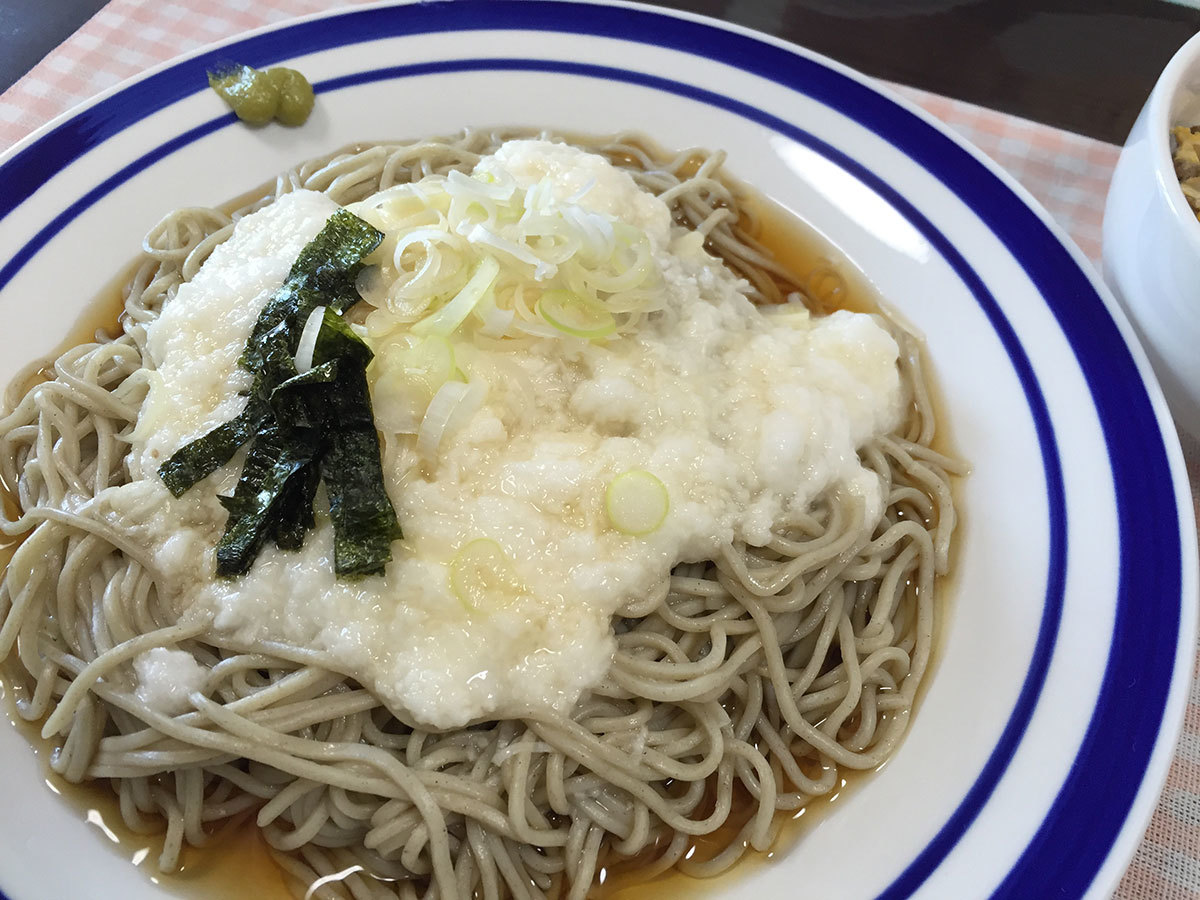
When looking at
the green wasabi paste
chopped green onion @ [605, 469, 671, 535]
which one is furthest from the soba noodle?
the green wasabi paste

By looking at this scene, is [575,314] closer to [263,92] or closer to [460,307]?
[460,307]

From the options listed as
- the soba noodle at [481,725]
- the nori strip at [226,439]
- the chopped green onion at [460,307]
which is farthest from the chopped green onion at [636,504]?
the nori strip at [226,439]

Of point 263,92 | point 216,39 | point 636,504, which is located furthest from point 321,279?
point 216,39

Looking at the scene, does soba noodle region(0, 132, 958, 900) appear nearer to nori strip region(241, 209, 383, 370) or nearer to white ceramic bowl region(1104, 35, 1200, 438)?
nori strip region(241, 209, 383, 370)

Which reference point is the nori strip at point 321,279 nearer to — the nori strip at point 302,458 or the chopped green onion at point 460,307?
the nori strip at point 302,458

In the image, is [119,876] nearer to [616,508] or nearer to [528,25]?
[616,508]
